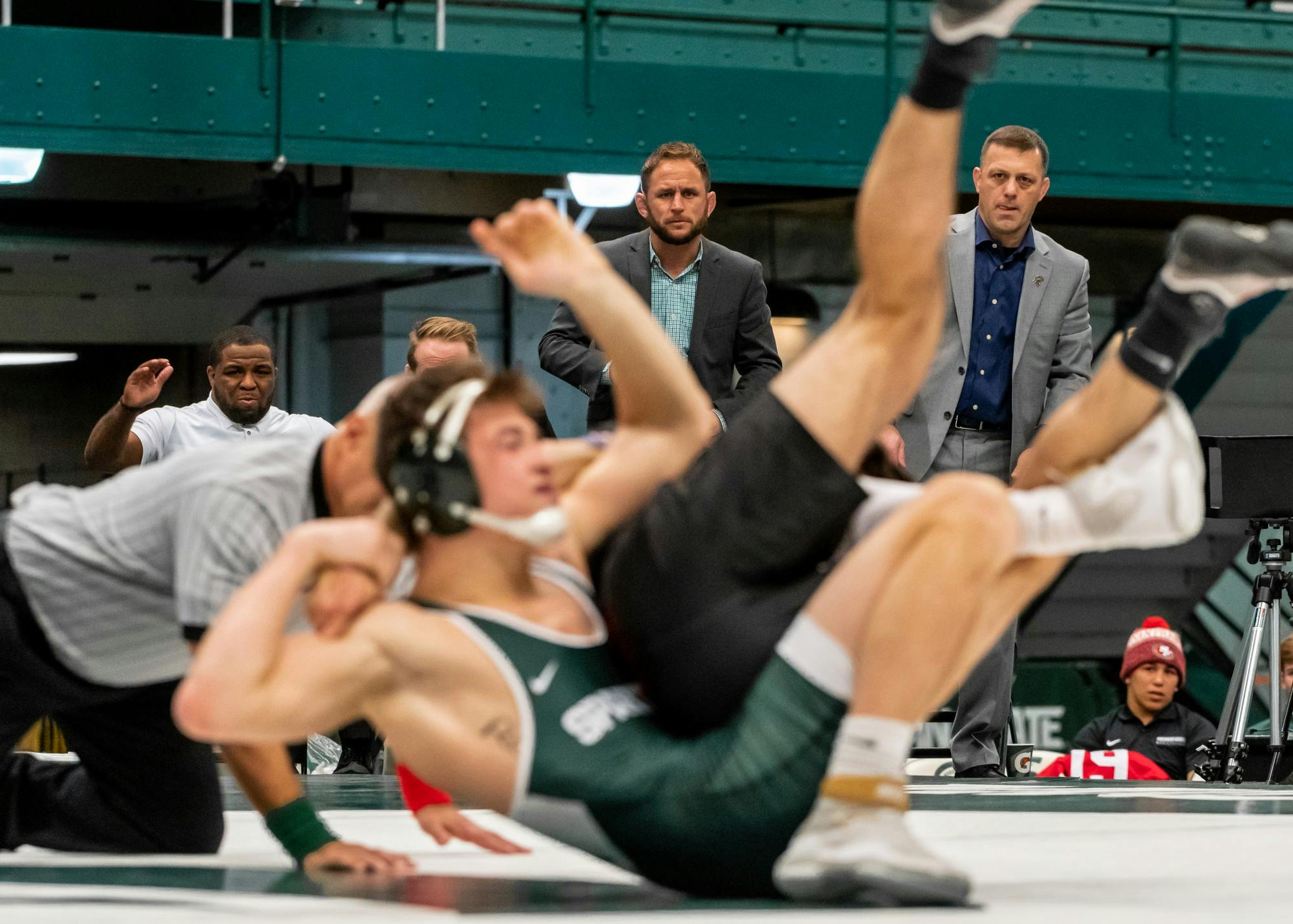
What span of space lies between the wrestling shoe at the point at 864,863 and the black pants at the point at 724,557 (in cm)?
23

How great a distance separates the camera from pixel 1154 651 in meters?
6.41

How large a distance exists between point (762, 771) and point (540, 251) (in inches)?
27.6

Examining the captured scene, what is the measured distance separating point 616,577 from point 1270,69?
350 inches

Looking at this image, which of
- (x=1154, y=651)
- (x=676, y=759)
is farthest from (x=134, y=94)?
(x=676, y=759)

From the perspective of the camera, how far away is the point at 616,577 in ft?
7.11

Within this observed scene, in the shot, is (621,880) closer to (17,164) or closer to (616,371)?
(616,371)

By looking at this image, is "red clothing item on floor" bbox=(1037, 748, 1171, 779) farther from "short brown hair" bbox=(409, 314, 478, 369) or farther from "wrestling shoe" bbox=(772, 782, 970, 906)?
"wrestling shoe" bbox=(772, 782, 970, 906)

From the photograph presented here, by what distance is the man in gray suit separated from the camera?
461 centimetres

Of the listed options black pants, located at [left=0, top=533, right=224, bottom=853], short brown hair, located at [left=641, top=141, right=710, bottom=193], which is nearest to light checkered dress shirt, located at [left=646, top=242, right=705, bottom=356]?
short brown hair, located at [left=641, top=141, right=710, bottom=193]

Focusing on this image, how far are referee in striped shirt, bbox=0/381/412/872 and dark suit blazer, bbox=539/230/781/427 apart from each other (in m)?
1.95

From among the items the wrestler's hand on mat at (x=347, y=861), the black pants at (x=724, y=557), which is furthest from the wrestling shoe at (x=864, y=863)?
the wrestler's hand on mat at (x=347, y=861)

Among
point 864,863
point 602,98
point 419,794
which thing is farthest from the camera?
point 602,98

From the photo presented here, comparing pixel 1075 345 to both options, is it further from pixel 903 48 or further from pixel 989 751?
pixel 903 48

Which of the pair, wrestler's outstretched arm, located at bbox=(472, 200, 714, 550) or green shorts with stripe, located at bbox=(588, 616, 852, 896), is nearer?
green shorts with stripe, located at bbox=(588, 616, 852, 896)
